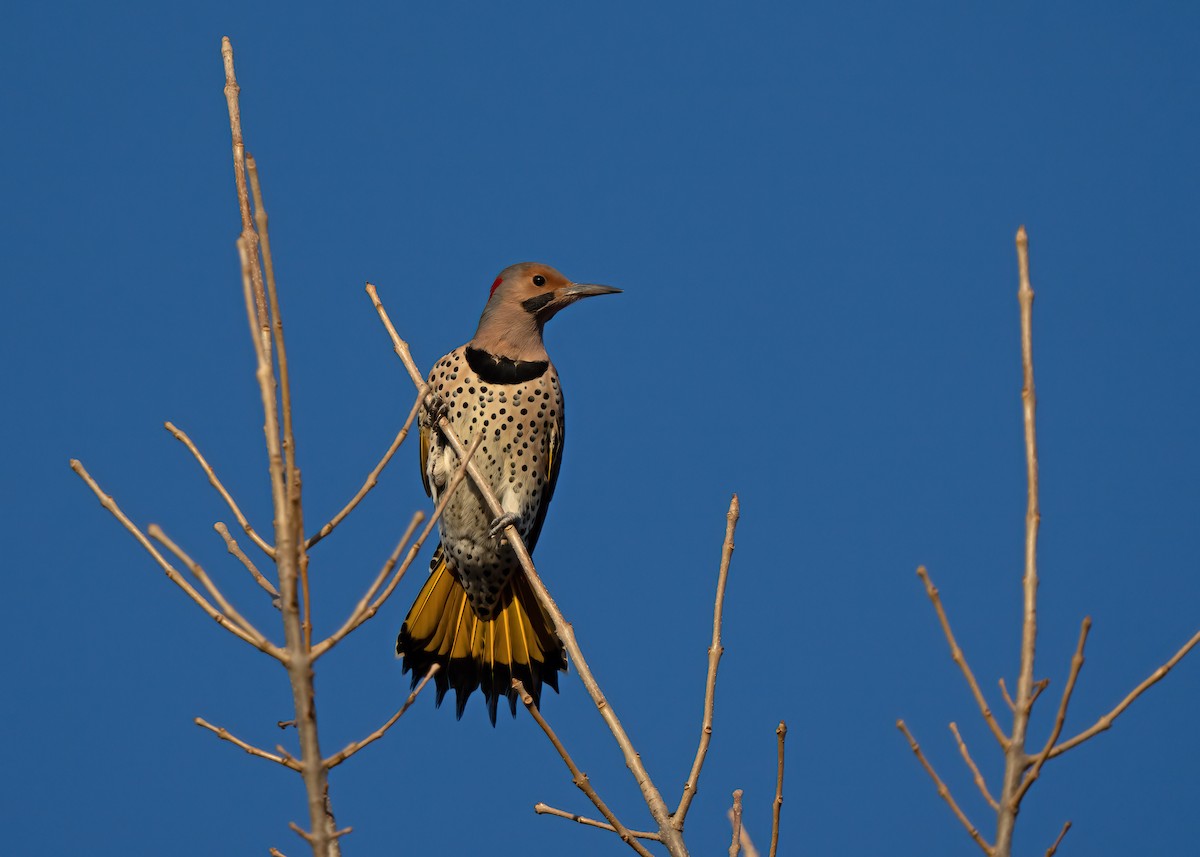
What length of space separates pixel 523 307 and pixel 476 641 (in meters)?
1.20

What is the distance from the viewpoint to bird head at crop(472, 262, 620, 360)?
4.94 metres

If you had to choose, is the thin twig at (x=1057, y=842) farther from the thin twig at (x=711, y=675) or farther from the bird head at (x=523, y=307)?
the bird head at (x=523, y=307)

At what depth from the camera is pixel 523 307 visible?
16.3 feet

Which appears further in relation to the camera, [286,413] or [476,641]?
[476,641]

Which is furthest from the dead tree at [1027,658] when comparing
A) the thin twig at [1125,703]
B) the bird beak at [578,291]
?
the bird beak at [578,291]

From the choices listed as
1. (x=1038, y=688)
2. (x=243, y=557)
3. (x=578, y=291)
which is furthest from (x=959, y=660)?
(x=578, y=291)

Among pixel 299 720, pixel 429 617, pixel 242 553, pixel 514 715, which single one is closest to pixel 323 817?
pixel 299 720

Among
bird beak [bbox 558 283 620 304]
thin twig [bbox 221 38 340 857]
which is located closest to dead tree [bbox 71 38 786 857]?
thin twig [bbox 221 38 340 857]

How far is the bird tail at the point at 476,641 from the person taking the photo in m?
4.86

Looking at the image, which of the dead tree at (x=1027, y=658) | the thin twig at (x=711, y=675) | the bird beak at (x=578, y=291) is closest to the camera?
the dead tree at (x=1027, y=658)

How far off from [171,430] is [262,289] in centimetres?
38

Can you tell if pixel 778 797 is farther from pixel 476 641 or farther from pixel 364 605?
pixel 476 641

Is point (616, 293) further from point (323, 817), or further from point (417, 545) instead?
point (323, 817)

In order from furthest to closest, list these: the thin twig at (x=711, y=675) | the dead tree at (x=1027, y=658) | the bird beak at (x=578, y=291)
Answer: the bird beak at (x=578, y=291), the thin twig at (x=711, y=675), the dead tree at (x=1027, y=658)
